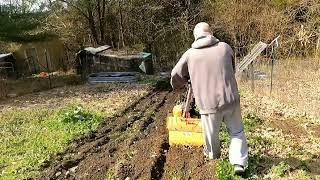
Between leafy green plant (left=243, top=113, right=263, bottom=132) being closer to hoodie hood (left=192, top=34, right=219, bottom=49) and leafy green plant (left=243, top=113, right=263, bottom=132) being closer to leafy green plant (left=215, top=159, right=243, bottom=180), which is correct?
leafy green plant (left=215, top=159, right=243, bottom=180)

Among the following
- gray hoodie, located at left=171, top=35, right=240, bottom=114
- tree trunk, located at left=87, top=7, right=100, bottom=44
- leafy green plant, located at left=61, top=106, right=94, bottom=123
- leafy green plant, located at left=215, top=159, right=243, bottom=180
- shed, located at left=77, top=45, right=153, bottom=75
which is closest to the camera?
gray hoodie, located at left=171, top=35, right=240, bottom=114

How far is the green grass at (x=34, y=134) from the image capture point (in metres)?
6.27

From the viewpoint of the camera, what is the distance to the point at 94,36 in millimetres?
20297

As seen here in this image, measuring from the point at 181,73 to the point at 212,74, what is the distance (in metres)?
0.44

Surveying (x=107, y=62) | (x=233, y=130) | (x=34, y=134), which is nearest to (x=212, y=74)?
(x=233, y=130)

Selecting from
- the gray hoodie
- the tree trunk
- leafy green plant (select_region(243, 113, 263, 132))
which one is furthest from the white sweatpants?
the tree trunk

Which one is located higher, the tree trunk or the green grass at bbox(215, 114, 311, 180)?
the tree trunk

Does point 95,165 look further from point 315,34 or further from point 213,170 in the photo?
point 315,34

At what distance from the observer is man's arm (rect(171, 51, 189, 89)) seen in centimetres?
505

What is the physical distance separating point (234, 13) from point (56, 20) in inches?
322

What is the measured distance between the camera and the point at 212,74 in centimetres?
482

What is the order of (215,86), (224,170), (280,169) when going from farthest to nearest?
(280,169), (224,170), (215,86)

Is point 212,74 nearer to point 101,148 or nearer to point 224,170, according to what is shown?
point 224,170

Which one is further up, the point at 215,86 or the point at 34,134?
the point at 215,86
